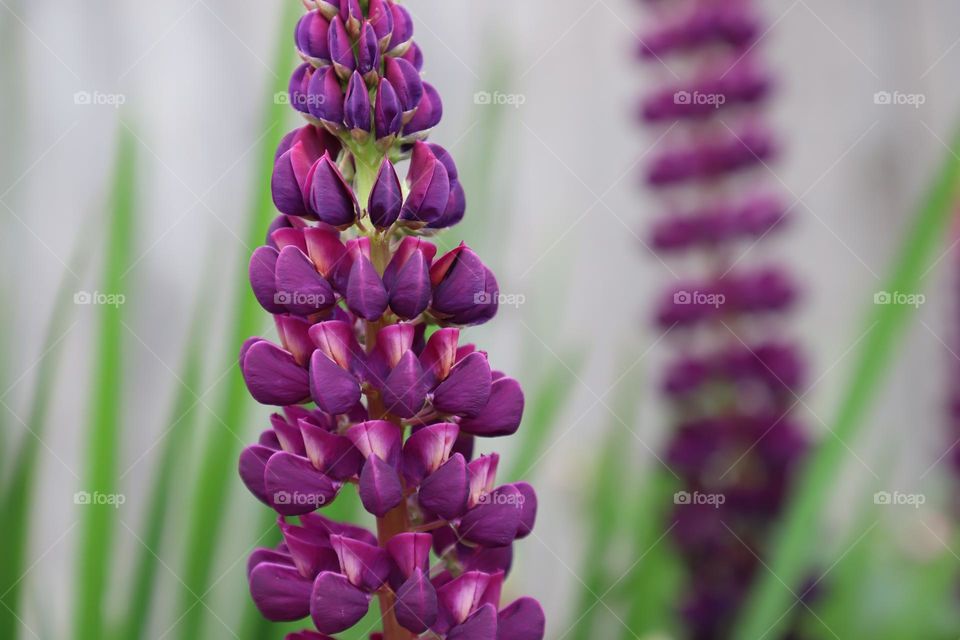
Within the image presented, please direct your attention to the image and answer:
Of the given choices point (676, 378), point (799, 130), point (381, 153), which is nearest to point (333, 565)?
point (381, 153)

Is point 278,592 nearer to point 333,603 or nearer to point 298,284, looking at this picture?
point 333,603

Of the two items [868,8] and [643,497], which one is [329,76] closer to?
[643,497]

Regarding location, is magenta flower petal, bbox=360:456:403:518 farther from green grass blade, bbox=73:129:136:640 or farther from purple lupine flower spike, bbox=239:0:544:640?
green grass blade, bbox=73:129:136:640

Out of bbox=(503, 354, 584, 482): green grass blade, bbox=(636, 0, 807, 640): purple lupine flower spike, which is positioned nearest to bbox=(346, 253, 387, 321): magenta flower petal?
bbox=(503, 354, 584, 482): green grass blade

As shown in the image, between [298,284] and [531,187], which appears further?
[531,187]

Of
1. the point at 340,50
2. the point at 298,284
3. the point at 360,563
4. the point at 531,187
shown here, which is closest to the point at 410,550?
the point at 360,563
